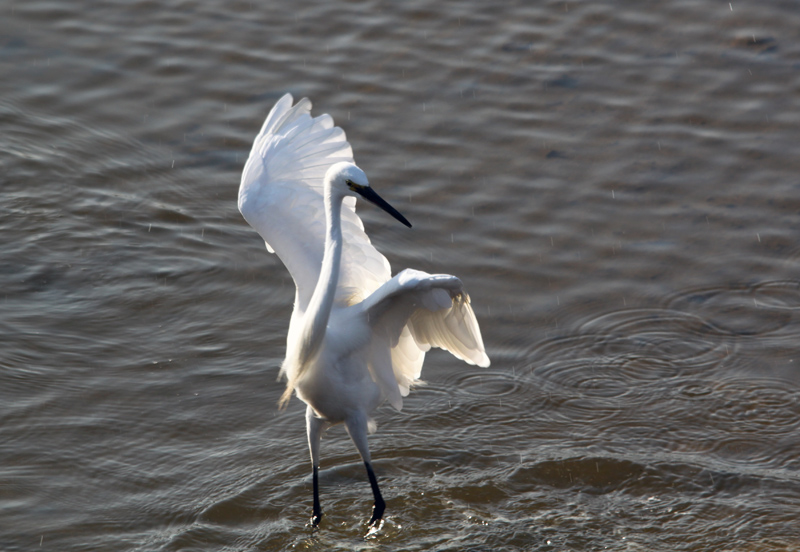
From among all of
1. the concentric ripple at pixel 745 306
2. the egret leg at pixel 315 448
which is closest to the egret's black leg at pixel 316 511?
the egret leg at pixel 315 448

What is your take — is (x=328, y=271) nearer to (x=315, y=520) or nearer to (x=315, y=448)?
(x=315, y=448)

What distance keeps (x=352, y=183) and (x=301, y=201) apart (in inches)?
31.1

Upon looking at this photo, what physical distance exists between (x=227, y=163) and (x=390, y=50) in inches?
83.1

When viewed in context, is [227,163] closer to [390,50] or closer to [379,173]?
[379,173]

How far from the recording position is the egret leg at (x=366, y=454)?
17.1 ft

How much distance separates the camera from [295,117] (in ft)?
18.0

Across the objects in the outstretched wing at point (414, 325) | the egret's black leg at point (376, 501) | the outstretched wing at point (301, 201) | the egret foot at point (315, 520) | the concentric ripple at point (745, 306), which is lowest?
the egret foot at point (315, 520)

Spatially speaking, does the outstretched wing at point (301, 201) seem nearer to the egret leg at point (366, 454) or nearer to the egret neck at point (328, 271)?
the egret neck at point (328, 271)

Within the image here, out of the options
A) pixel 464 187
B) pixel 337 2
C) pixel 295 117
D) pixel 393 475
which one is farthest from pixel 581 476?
pixel 337 2

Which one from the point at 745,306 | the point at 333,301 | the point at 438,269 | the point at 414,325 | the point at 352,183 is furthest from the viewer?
the point at 438,269

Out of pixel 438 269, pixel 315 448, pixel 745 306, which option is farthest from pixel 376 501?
pixel 745 306

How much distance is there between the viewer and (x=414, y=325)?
529 cm

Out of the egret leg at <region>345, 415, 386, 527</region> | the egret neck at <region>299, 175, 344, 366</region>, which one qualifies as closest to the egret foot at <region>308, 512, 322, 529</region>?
the egret leg at <region>345, 415, 386, 527</region>

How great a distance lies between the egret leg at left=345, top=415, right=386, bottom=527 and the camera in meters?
5.22
